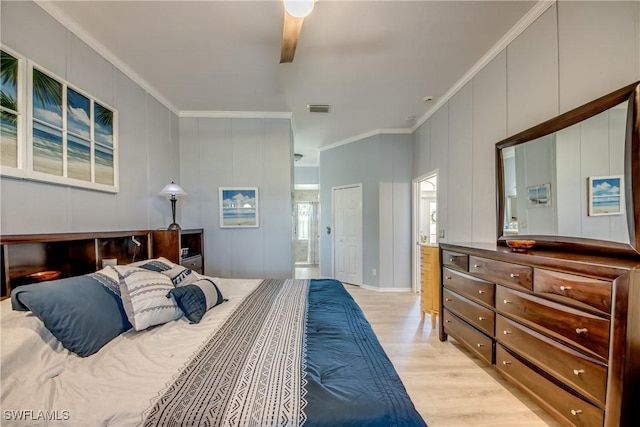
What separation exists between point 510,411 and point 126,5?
3.88 metres

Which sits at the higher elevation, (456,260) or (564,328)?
(456,260)

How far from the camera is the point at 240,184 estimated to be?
12.8 feet

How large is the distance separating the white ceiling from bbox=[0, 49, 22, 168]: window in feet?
2.10

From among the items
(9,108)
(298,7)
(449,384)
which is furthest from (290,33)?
(449,384)

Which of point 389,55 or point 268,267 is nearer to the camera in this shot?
point 389,55

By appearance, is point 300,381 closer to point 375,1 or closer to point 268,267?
point 375,1

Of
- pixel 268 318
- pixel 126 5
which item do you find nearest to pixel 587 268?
pixel 268 318

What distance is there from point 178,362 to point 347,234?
14.3 feet

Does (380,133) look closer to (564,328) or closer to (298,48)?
(298,48)

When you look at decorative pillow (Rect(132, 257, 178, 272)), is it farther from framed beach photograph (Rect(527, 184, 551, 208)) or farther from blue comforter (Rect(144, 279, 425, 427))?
framed beach photograph (Rect(527, 184, 551, 208))

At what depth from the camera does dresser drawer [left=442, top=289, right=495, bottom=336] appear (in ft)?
6.38

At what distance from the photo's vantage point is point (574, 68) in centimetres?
171

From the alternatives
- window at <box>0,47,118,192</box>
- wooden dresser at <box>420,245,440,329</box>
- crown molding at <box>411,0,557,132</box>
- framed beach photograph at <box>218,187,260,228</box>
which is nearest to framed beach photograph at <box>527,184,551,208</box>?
wooden dresser at <box>420,245,440,329</box>

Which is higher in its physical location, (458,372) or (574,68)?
(574,68)
